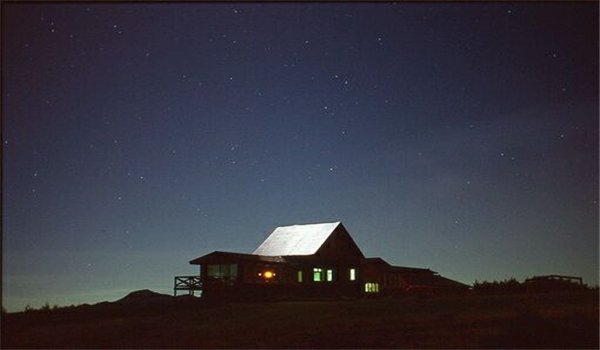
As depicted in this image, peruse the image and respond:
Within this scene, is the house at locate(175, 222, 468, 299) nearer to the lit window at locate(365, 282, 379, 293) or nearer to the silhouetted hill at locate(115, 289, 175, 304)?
the lit window at locate(365, 282, 379, 293)

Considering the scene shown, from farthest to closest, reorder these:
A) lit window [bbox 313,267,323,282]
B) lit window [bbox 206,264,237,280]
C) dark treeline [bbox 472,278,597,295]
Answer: lit window [bbox 313,267,323,282] → lit window [bbox 206,264,237,280] → dark treeline [bbox 472,278,597,295]

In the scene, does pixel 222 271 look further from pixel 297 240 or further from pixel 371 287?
pixel 371 287

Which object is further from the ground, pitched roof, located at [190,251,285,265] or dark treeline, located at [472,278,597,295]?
pitched roof, located at [190,251,285,265]

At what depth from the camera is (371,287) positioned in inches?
2249

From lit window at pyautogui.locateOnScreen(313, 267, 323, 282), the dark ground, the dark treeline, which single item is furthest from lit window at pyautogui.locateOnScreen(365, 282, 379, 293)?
the dark ground

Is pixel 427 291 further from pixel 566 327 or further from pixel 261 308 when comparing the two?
pixel 566 327

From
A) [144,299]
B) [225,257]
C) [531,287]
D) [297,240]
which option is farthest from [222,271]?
[531,287]

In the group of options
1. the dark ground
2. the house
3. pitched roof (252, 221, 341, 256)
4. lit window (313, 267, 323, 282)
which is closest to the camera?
the dark ground

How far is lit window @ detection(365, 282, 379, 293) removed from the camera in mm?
56438

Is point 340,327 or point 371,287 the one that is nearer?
point 340,327

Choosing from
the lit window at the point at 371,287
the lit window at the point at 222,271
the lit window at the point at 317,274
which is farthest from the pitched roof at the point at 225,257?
the lit window at the point at 371,287

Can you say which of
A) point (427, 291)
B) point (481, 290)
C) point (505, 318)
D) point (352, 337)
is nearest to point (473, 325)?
point (505, 318)

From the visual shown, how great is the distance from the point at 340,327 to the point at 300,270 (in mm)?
29926

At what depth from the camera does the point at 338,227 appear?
52938 mm
